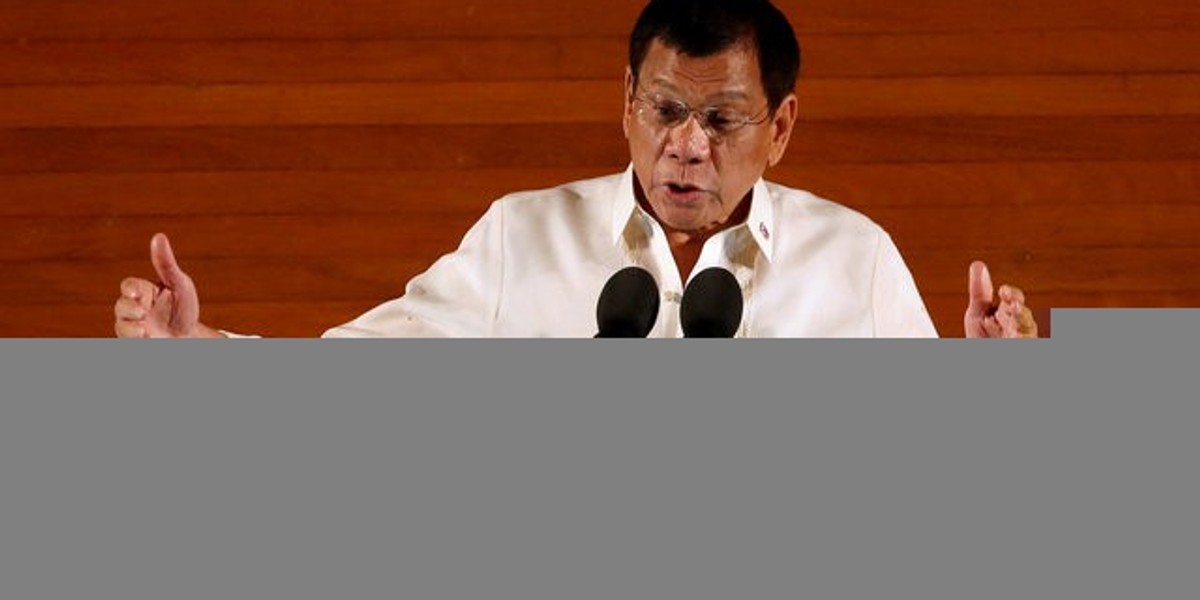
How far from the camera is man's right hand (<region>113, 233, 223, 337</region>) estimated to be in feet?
4.89

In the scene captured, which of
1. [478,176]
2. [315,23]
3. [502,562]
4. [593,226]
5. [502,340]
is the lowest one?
[502,562]

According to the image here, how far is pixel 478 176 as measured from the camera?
253 cm

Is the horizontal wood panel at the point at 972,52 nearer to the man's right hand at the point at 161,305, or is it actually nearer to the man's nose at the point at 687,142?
the man's nose at the point at 687,142

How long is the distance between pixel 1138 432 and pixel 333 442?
0.39m

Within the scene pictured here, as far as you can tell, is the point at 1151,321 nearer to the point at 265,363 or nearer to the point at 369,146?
the point at 265,363

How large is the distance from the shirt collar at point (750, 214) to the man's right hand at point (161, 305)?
0.44 m

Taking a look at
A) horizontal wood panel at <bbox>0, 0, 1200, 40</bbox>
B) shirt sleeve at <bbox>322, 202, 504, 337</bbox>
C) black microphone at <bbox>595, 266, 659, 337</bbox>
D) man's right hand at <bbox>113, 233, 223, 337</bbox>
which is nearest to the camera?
black microphone at <bbox>595, 266, 659, 337</bbox>

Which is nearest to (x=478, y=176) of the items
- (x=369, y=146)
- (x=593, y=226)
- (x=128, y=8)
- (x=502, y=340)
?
(x=369, y=146)

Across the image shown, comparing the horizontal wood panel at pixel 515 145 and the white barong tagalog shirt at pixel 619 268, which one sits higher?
the horizontal wood panel at pixel 515 145

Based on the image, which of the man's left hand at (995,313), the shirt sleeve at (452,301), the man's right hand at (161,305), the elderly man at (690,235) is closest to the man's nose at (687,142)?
the elderly man at (690,235)

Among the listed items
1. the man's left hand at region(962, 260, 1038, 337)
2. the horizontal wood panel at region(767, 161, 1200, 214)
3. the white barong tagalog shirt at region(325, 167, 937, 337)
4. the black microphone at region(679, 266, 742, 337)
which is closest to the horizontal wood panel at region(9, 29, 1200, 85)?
the horizontal wood panel at region(767, 161, 1200, 214)

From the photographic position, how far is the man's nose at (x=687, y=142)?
5.95 ft

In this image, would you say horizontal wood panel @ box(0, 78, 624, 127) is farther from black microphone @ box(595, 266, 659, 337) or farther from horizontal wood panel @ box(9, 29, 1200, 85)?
black microphone @ box(595, 266, 659, 337)

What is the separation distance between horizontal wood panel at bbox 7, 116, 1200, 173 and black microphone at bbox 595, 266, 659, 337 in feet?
3.90
